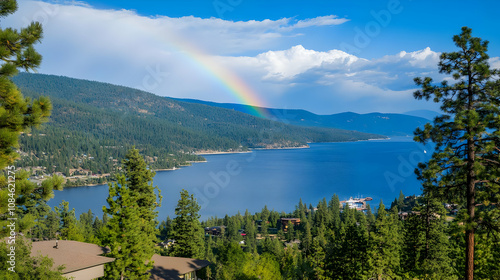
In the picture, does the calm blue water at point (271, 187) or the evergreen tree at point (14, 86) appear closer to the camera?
the evergreen tree at point (14, 86)

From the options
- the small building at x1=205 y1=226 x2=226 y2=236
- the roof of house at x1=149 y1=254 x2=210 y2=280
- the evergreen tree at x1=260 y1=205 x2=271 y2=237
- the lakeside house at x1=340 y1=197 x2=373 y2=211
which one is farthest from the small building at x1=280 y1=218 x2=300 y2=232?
the roof of house at x1=149 y1=254 x2=210 y2=280

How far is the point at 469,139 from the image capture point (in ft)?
28.6

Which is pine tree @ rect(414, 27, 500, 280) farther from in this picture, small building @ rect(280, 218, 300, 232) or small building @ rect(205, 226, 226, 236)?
small building @ rect(280, 218, 300, 232)

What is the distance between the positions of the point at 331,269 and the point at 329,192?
91009 mm

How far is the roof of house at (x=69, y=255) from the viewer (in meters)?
14.1

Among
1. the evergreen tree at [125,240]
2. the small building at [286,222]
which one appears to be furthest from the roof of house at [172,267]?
the small building at [286,222]

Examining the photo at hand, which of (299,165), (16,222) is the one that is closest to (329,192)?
(299,165)

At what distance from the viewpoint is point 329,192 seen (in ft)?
376

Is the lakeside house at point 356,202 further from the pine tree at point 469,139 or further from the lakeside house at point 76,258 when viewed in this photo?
the pine tree at point 469,139

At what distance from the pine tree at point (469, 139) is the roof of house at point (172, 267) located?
51.9 feet

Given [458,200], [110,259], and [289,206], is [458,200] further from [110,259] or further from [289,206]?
[289,206]

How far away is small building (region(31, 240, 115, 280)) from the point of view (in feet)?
46.2

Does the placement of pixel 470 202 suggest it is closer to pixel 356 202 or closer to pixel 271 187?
pixel 356 202

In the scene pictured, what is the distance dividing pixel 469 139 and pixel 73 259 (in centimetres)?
1514
